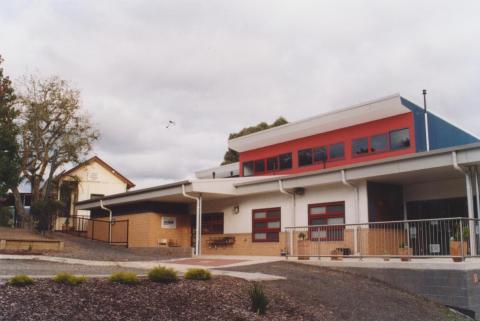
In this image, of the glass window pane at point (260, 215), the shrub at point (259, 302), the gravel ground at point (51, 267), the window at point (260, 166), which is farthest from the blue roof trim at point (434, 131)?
the shrub at point (259, 302)

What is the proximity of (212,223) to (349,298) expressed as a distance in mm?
13055

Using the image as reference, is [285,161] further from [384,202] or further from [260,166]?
[384,202]

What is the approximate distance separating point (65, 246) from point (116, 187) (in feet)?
66.5

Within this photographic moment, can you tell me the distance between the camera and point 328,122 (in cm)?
2291

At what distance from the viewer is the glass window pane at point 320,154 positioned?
23328 mm

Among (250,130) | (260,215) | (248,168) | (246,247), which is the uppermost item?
(250,130)

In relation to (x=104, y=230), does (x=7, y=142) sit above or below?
above

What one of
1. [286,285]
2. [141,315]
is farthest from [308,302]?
[141,315]

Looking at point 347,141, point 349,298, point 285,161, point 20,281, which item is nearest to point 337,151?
point 347,141

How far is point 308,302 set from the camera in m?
11.0

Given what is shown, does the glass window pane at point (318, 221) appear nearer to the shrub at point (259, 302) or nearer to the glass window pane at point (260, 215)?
the glass window pane at point (260, 215)

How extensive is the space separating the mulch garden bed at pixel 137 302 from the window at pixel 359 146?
39.4 feet

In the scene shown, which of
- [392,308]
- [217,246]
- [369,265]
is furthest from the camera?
[217,246]

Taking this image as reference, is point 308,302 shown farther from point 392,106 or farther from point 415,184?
point 392,106
